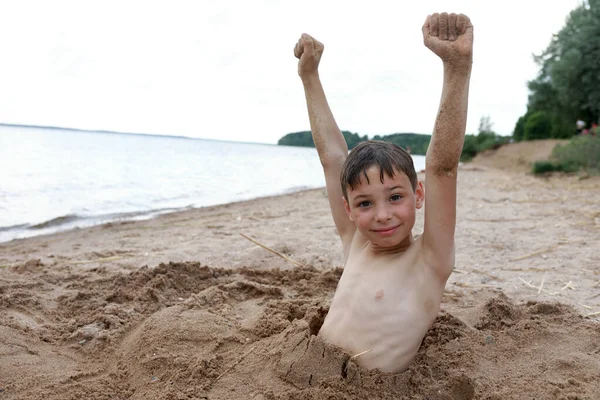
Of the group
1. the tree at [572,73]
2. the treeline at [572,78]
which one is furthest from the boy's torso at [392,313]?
the tree at [572,73]

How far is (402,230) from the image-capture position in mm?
2008

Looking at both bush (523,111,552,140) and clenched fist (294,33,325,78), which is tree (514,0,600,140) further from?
clenched fist (294,33,325,78)

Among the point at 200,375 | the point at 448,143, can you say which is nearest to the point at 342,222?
the point at 448,143

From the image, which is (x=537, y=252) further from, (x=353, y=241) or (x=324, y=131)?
(x=324, y=131)

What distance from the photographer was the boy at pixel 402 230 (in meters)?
1.83

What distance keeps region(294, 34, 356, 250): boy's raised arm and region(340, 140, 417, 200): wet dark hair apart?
29 centimetres

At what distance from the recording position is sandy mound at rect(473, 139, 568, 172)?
2117 centimetres

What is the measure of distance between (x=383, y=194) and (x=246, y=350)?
1.00 metres

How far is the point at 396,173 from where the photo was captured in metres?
1.96

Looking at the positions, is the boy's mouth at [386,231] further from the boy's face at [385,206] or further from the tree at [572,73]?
the tree at [572,73]

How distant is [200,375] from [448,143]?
140 cm

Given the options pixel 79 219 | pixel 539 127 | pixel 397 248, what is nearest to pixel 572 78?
pixel 539 127

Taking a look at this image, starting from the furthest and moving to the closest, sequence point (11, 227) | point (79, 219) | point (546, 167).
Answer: point (546, 167) < point (79, 219) < point (11, 227)

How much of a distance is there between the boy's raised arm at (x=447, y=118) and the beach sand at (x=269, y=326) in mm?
650
